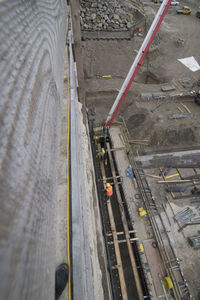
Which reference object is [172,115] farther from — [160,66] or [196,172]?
[160,66]

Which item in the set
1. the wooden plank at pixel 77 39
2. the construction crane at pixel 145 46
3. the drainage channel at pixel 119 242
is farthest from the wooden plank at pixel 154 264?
the construction crane at pixel 145 46

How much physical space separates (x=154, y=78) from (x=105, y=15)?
6.68 m

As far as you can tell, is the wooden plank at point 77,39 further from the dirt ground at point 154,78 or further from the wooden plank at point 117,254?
the dirt ground at point 154,78

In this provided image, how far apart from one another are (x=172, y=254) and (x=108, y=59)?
13.2m

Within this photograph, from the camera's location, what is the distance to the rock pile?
1345 centimetres

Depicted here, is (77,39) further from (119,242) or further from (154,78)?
(154,78)

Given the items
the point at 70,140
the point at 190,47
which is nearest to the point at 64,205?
the point at 70,140

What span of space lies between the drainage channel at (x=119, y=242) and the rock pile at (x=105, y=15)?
11820 millimetres

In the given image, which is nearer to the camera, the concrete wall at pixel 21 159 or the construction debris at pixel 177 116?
the concrete wall at pixel 21 159

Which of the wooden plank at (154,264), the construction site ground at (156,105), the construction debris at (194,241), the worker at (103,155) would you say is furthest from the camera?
the worker at (103,155)

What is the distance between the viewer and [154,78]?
13.6 m

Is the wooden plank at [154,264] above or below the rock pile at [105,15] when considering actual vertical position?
below

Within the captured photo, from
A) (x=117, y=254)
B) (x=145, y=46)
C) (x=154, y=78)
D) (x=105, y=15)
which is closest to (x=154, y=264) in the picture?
(x=117, y=254)

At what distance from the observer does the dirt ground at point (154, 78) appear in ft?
30.1
